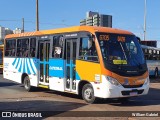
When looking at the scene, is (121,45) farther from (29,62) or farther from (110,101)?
(29,62)

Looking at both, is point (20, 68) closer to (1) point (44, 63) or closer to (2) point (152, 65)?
(1) point (44, 63)

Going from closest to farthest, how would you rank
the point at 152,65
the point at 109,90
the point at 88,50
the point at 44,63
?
the point at 109,90 < the point at 88,50 < the point at 44,63 < the point at 152,65

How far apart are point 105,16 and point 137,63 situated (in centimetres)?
2403

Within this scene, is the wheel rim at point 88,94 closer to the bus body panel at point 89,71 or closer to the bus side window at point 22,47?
the bus body panel at point 89,71

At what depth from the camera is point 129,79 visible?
13516 millimetres

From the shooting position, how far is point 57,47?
52.6 ft

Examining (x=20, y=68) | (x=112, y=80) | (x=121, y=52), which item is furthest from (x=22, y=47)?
(x=112, y=80)

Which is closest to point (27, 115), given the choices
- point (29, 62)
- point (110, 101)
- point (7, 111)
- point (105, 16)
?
point (7, 111)

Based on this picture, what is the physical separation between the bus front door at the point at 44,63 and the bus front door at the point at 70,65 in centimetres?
171

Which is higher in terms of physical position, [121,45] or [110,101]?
[121,45]

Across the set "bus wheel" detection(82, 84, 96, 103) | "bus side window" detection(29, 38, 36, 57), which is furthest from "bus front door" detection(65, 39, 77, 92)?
"bus side window" detection(29, 38, 36, 57)

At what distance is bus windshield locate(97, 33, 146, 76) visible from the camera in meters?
13.5

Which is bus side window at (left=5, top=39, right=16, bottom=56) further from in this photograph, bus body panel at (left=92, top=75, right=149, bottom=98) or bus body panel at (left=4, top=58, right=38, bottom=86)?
bus body panel at (left=92, top=75, right=149, bottom=98)

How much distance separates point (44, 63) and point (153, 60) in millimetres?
17949
